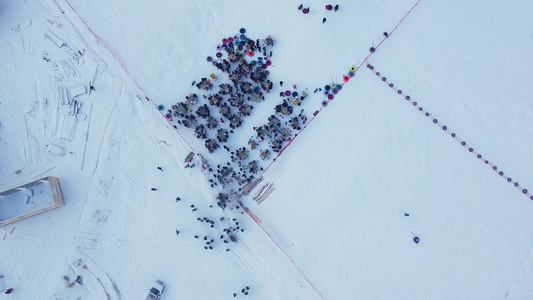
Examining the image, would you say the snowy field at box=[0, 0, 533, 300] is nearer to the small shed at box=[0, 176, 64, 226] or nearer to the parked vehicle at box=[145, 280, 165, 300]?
the parked vehicle at box=[145, 280, 165, 300]

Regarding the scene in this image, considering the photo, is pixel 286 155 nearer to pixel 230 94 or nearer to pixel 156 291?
pixel 230 94

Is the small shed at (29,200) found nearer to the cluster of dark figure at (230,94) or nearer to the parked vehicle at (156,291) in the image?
the parked vehicle at (156,291)

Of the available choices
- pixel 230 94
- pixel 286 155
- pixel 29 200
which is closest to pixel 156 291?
pixel 29 200

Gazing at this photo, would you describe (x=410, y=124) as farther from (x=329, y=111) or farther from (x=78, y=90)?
(x=78, y=90)

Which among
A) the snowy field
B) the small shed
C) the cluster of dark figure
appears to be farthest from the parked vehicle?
the cluster of dark figure

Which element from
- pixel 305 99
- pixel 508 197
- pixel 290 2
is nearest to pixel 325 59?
pixel 305 99

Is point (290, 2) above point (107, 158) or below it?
above
